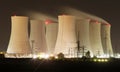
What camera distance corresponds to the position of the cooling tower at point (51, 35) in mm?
83688

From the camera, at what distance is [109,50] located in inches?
3583

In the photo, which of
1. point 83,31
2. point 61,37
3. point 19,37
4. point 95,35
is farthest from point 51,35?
point 19,37

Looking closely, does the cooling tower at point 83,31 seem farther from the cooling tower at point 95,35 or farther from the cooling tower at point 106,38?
the cooling tower at point 106,38

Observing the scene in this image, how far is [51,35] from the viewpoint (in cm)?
8462

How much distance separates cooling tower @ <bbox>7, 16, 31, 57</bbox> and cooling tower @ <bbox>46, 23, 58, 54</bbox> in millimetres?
9077

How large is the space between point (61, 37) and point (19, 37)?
671 cm

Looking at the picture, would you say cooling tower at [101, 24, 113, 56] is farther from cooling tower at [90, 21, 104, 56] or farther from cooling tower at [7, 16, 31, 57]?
cooling tower at [7, 16, 31, 57]

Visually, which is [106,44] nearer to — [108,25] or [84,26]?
[108,25]

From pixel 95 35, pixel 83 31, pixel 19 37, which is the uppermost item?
pixel 83 31

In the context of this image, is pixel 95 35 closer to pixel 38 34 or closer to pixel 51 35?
pixel 51 35

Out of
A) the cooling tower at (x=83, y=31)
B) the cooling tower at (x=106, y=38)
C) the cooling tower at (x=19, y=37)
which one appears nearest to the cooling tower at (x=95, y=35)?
the cooling tower at (x=106, y=38)

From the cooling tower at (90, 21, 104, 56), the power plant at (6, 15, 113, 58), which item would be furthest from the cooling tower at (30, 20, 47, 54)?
the cooling tower at (90, 21, 104, 56)

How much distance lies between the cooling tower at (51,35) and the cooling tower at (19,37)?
9077mm

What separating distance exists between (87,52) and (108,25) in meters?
10.1
